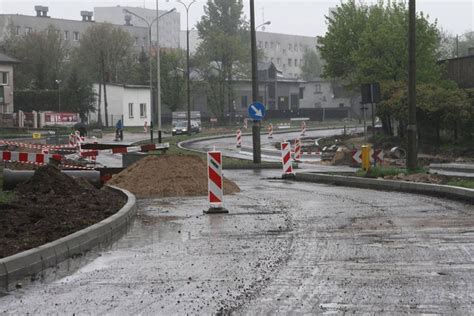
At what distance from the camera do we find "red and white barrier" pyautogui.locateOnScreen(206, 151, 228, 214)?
15.5 m

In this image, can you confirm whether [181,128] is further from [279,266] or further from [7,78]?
[279,266]

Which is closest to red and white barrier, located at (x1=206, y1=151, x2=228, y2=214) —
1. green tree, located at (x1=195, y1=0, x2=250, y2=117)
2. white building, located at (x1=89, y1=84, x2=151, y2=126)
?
white building, located at (x1=89, y1=84, x2=151, y2=126)

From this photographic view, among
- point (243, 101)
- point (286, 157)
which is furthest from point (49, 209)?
point (243, 101)

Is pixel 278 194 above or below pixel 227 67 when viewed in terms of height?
below

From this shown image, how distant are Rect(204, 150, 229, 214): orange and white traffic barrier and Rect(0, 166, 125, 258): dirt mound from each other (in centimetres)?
166

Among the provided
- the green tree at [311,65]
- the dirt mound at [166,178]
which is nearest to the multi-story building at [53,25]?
the green tree at [311,65]

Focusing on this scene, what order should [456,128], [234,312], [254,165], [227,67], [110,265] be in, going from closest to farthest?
[234,312] → [110,265] → [254,165] → [456,128] → [227,67]

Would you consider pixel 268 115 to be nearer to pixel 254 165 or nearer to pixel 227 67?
pixel 227 67

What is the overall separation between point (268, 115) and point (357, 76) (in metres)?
54.7

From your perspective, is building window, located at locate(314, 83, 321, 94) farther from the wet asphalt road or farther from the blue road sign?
the wet asphalt road

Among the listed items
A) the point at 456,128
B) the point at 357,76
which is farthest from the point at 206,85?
the point at 456,128

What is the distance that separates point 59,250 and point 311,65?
154951 millimetres

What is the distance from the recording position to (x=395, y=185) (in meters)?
21.0

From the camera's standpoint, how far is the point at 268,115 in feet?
363
